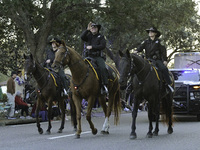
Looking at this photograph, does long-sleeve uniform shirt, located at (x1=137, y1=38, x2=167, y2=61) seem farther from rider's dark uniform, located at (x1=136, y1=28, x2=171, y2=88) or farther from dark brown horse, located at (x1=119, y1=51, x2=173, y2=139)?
dark brown horse, located at (x1=119, y1=51, x2=173, y2=139)

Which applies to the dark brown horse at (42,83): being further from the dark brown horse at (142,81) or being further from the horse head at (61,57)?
the dark brown horse at (142,81)

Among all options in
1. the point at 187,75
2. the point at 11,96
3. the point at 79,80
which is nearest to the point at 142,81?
the point at 79,80

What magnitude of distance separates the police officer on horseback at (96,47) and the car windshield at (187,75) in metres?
6.60

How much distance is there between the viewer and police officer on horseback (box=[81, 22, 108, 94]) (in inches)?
445

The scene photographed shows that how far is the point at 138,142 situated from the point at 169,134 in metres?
2.22

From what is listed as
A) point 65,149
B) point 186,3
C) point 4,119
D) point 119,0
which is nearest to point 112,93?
point 65,149

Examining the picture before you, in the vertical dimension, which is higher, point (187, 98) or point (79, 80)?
point (79, 80)

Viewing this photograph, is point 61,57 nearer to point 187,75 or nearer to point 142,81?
point 142,81

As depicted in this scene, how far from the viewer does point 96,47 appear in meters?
11.4

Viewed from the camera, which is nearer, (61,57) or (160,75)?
(61,57)

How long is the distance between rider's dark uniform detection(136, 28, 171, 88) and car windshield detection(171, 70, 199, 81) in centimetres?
569

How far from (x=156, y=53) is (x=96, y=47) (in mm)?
1687

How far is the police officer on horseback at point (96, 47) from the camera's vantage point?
1130 centimetres

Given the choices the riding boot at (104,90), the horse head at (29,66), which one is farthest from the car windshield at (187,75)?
the horse head at (29,66)
